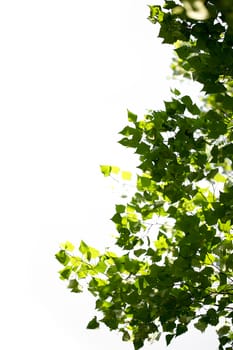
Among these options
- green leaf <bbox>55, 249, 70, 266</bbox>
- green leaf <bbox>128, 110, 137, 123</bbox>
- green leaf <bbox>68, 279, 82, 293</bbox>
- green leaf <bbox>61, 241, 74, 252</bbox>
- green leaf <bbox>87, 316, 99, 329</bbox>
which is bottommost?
green leaf <bbox>87, 316, 99, 329</bbox>

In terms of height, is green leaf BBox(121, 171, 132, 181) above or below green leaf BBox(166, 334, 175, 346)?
above

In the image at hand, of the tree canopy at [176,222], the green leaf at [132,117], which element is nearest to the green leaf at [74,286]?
the tree canopy at [176,222]

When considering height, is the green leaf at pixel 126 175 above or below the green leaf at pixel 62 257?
above

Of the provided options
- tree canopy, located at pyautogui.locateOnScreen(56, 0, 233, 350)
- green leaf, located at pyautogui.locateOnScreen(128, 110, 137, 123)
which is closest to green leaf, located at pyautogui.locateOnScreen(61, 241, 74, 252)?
tree canopy, located at pyautogui.locateOnScreen(56, 0, 233, 350)

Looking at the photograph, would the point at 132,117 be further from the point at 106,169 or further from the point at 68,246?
the point at 68,246

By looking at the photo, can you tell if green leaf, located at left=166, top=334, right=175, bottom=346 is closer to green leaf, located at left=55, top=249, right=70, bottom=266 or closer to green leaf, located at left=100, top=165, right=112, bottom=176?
green leaf, located at left=55, top=249, right=70, bottom=266

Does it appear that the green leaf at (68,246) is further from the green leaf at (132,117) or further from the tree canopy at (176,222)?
the green leaf at (132,117)

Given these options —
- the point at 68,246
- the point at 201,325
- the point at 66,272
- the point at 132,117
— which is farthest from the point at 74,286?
the point at 132,117

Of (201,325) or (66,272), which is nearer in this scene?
(201,325)

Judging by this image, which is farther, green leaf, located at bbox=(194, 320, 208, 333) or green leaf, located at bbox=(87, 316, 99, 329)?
green leaf, located at bbox=(87, 316, 99, 329)

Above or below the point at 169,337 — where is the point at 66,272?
above

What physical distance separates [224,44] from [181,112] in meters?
1.03

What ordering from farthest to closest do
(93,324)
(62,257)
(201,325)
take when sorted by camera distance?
(62,257) → (93,324) → (201,325)

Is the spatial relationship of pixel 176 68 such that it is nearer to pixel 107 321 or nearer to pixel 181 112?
pixel 181 112
